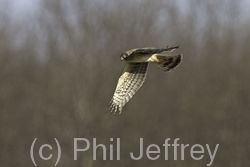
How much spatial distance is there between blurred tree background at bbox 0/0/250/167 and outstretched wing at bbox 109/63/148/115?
1745cm

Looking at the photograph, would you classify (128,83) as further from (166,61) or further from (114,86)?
(114,86)

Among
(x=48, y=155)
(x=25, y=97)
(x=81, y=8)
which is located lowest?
(x=48, y=155)

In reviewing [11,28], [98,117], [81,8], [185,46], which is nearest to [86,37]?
[81,8]

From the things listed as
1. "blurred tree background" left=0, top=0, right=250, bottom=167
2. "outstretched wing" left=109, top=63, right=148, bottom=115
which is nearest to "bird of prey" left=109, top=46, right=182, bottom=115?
"outstretched wing" left=109, top=63, right=148, bottom=115

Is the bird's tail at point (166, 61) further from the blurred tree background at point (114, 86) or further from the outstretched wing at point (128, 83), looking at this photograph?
the blurred tree background at point (114, 86)

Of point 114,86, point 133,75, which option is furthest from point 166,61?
point 114,86

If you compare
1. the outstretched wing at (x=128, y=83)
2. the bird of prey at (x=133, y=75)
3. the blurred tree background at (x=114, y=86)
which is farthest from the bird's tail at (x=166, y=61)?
the blurred tree background at (x=114, y=86)

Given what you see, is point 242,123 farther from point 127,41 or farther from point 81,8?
point 81,8

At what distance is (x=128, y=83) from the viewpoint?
1119 centimetres

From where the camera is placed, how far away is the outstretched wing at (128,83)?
36.6ft

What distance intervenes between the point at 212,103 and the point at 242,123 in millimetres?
2987

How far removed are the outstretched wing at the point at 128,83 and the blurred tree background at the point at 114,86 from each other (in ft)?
57.2

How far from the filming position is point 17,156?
3228 centimetres

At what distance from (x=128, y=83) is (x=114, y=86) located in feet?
58.4
